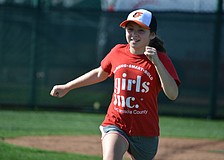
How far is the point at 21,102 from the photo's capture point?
14.6 m

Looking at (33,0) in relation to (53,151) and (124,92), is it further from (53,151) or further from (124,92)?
(124,92)

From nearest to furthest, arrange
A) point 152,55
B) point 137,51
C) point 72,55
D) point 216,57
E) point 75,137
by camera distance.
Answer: point 152,55
point 137,51
point 75,137
point 216,57
point 72,55

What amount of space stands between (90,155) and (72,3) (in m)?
6.64

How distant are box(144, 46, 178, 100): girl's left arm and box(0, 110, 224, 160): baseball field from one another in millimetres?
3270

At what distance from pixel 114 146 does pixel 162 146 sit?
4.86 metres

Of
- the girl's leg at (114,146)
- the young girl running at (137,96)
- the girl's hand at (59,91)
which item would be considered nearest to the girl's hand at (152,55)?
the young girl running at (137,96)

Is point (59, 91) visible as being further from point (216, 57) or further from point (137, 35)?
point (216, 57)

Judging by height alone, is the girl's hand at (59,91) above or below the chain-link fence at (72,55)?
above

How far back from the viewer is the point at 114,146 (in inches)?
207

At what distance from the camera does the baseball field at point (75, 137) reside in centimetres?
881

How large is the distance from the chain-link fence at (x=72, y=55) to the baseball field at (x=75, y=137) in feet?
1.24

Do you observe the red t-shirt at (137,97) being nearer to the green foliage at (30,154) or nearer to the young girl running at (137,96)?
the young girl running at (137,96)

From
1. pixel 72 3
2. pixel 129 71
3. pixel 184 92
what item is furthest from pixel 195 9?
pixel 129 71

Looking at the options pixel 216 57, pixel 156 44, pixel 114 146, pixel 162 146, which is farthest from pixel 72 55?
pixel 114 146
